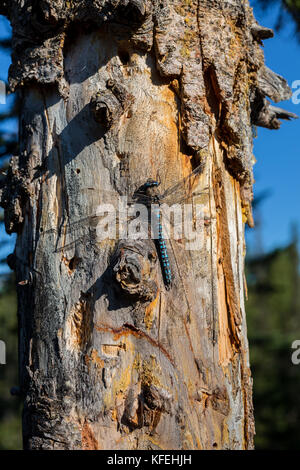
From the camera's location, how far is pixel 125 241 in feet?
5.53

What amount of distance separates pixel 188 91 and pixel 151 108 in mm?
175

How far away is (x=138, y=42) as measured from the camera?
1817 millimetres

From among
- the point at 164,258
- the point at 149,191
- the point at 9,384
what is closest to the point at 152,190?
the point at 149,191

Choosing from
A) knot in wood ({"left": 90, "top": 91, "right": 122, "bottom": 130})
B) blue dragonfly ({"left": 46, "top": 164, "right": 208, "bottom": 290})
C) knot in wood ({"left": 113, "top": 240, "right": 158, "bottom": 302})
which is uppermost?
knot in wood ({"left": 90, "top": 91, "right": 122, "bottom": 130})

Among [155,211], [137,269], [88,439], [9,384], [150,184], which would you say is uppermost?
[150,184]

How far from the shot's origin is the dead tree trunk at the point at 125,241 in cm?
164

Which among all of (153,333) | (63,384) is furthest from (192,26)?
(63,384)

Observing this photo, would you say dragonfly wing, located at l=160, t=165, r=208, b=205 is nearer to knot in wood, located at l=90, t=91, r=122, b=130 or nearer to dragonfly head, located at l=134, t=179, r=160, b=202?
dragonfly head, located at l=134, t=179, r=160, b=202

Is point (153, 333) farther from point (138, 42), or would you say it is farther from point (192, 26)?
point (192, 26)

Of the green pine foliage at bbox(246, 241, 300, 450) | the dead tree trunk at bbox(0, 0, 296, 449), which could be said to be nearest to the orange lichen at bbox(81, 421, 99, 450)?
the dead tree trunk at bbox(0, 0, 296, 449)

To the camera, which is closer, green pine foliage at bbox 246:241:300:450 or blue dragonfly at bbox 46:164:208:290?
blue dragonfly at bbox 46:164:208:290

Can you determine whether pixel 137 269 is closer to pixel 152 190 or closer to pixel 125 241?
pixel 125 241

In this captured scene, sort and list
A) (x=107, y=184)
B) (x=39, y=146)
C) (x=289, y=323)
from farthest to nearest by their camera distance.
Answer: (x=289, y=323), (x=39, y=146), (x=107, y=184)

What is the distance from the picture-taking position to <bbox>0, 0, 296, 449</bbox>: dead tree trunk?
5.38 feet
